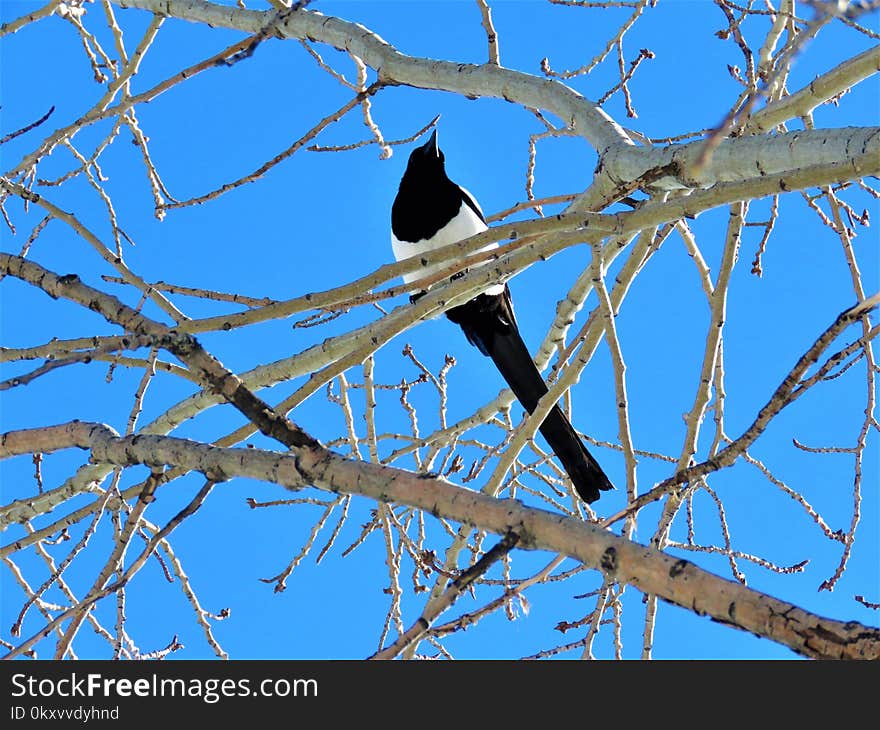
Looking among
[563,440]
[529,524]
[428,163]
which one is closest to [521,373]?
[563,440]

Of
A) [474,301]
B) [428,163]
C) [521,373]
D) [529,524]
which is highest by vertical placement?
[428,163]

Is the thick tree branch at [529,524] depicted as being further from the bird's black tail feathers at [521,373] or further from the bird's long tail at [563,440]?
the bird's black tail feathers at [521,373]

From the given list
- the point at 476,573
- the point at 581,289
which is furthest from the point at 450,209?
the point at 476,573

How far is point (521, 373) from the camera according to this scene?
3.06 metres

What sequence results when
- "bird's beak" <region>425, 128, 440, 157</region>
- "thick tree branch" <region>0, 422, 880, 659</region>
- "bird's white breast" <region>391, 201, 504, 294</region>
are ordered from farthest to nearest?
"bird's beak" <region>425, 128, 440, 157</region>, "bird's white breast" <region>391, 201, 504, 294</region>, "thick tree branch" <region>0, 422, 880, 659</region>

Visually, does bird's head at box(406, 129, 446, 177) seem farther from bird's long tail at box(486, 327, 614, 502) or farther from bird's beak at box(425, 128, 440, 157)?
bird's long tail at box(486, 327, 614, 502)

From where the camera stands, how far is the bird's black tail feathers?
8.75 ft

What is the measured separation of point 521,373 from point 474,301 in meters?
0.50

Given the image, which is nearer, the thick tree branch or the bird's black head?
the thick tree branch

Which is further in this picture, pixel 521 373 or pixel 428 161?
pixel 428 161

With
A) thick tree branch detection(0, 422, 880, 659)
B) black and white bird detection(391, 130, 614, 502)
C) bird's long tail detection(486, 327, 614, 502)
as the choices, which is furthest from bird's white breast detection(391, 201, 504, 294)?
thick tree branch detection(0, 422, 880, 659)

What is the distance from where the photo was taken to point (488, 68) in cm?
209

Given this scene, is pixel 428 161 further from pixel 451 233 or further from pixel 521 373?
pixel 521 373
